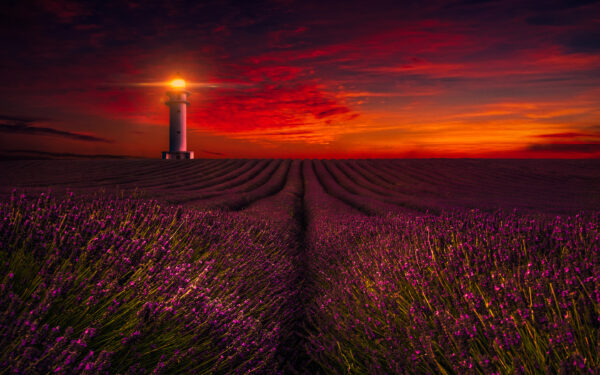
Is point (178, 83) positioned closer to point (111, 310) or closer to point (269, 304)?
point (269, 304)

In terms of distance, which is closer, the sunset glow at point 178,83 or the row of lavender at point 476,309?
the row of lavender at point 476,309

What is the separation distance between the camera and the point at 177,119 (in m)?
37.1

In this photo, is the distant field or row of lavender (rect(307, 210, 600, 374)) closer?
row of lavender (rect(307, 210, 600, 374))

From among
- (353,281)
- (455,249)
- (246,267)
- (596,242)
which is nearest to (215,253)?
(246,267)

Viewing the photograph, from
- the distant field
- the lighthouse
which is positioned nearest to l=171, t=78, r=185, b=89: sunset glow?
the lighthouse

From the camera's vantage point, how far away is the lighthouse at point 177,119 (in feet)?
122

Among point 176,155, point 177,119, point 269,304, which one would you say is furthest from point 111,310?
point 176,155

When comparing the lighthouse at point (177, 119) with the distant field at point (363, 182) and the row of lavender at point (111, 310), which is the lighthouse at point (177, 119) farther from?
the row of lavender at point (111, 310)

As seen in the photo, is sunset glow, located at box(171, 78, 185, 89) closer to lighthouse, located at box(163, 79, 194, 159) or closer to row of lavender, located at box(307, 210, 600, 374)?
lighthouse, located at box(163, 79, 194, 159)

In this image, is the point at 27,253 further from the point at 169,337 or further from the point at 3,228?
the point at 169,337

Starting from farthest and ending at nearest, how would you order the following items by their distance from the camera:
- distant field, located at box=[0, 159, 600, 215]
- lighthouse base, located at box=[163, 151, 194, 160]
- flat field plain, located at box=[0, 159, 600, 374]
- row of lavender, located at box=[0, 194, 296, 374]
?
1. lighthouse base, located at box=[163, 151, 194, 160]
2. distant field, located at box=[0, 159, 600, 215]
3. flat field plain, located at box=[0, 159, 600, 374]
4. row of lavender, located at box=[0, 194, 296, 374]

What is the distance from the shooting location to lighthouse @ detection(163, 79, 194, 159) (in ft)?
122

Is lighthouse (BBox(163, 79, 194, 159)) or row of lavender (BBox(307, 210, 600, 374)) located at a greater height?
lighthouse (BBox(163, 79, 194, 159))

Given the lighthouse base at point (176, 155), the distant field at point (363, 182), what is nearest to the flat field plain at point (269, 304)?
the distant field at point (363, 182)
